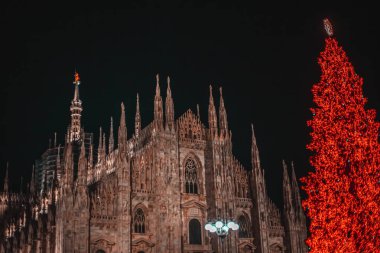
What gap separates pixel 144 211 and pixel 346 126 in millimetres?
22570

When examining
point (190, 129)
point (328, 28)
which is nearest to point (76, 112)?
point (190, 129)

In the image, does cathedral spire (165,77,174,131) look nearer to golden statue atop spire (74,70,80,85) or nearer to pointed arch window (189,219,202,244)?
pointed arch window (189,219,202,244)

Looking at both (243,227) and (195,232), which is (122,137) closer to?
(195,232)

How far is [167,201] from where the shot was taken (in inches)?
1640

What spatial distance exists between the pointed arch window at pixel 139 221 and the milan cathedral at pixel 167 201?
0.29ft

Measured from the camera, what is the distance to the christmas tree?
2306cm

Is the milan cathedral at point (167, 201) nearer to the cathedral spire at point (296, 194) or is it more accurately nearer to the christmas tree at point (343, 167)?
the cathedral spire at point (296, 194)

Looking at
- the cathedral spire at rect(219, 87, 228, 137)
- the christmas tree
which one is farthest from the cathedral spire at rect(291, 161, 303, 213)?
the christmas tree

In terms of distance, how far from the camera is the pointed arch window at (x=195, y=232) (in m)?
43.1

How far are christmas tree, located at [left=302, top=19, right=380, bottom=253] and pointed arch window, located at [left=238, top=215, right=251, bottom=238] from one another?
2107 cm

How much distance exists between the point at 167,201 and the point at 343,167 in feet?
68.7

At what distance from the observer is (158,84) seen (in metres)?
45.6

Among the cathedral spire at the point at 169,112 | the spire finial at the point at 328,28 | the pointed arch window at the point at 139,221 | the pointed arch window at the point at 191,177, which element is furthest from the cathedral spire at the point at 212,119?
the spire finial at the point at 328,28

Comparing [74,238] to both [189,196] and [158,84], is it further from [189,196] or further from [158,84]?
[158,84]
